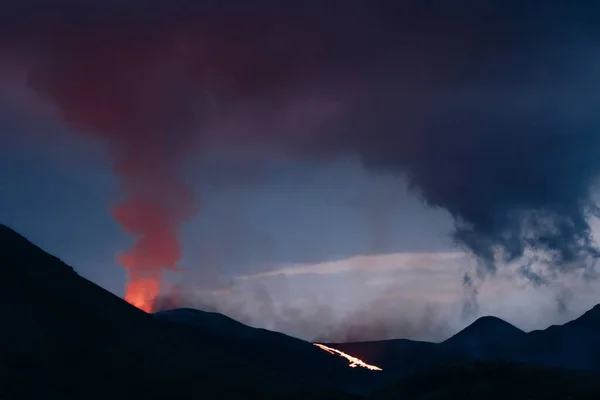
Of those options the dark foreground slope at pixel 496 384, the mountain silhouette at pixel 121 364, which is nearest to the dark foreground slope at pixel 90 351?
the mountain silhouette at pixel 121 364

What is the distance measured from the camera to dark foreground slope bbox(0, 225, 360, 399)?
97.5m

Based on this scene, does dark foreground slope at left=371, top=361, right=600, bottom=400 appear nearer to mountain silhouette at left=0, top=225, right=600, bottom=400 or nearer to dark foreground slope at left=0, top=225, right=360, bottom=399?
mountain silhouette at left=0, top=225, right=600, bottom=400

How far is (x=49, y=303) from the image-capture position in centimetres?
11844

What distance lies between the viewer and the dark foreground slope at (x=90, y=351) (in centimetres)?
9749

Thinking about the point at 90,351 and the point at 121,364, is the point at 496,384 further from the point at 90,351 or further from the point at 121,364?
the point at 90,351

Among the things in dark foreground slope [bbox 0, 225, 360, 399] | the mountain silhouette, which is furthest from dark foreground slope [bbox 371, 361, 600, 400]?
dark foreground slope [bbox 0, 225, 360, 399]

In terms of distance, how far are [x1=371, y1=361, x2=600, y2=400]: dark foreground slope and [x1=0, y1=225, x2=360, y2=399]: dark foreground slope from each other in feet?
52.2

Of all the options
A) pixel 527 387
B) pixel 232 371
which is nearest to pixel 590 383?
pixel 527 387

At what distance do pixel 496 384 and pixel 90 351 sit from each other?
61543mm

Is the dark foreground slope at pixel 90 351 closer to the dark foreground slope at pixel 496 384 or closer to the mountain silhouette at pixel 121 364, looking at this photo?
the mountain silhouette at pixel 121 364

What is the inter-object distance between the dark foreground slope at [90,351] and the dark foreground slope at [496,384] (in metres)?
15.9

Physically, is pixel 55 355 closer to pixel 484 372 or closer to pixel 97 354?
pixel 97 354

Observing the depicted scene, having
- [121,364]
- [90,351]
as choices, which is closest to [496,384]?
[121,364]

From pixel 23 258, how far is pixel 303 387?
55.3 m
